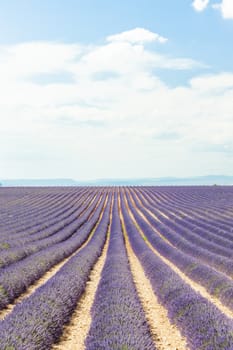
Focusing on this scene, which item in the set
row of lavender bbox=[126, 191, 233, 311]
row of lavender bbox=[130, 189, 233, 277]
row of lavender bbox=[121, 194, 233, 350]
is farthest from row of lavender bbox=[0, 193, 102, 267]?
row of lavender bbox=[130, 189, 233, 277]

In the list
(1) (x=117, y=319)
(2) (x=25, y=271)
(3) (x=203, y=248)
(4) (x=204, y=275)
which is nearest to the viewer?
(1) (x=117, y=319)

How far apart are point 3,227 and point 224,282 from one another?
13008 mm

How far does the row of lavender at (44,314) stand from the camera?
5.39 metres

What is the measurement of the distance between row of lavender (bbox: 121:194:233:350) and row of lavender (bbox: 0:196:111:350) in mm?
1664

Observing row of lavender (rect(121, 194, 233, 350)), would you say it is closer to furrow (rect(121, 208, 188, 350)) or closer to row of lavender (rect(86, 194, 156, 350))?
furrow (rect(121, 208, 188, 350))

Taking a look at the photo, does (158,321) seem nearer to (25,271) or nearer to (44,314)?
(44,314)

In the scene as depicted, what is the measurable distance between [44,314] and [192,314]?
2146 millimetres

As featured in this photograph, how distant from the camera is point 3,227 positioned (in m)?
20.4

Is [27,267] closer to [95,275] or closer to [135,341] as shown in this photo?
[95,275]

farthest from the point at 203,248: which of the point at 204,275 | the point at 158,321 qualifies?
the point at 158,321

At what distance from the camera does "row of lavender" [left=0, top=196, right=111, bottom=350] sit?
17.7ft

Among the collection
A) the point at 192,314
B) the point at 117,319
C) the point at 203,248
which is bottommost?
the point at 203,248

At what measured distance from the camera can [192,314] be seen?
22.4 feet

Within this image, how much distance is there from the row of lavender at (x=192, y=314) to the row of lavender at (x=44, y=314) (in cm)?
166
